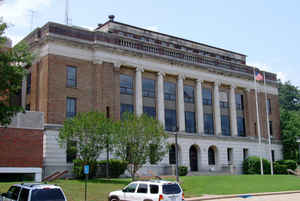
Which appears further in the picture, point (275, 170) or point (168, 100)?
point (275, 170)

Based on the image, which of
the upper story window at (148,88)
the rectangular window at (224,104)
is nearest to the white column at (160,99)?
the upper story window at (148,88)

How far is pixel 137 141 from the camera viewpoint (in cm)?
3328

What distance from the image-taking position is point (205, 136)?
5238 cm

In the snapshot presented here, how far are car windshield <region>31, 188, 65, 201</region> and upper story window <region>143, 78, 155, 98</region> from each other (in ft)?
112

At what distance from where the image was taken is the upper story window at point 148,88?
49.0 meters

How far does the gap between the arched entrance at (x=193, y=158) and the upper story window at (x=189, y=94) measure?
21.3ft

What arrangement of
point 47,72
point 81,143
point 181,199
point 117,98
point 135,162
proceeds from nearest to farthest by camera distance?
point 181,199 < point 135,162 < point 81,143 < point 47,72 < point 117,98

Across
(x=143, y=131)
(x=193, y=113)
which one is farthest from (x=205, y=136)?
(x=143, y=131)

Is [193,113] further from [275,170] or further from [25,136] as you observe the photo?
[25,136]

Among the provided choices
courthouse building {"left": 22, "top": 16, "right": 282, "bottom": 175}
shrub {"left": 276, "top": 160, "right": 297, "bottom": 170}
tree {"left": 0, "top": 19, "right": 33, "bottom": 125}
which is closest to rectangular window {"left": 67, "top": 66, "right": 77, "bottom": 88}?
courthouse building {"left": 22, "top": 16, "right": 282, "bottom": 175}

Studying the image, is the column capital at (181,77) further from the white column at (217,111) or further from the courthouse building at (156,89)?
the white column at (217,111)

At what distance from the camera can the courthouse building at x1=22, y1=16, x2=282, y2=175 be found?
41781 millimetres

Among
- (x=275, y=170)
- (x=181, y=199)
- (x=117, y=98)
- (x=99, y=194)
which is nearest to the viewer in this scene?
(x=181, y=199)

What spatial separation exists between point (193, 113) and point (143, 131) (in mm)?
21273
